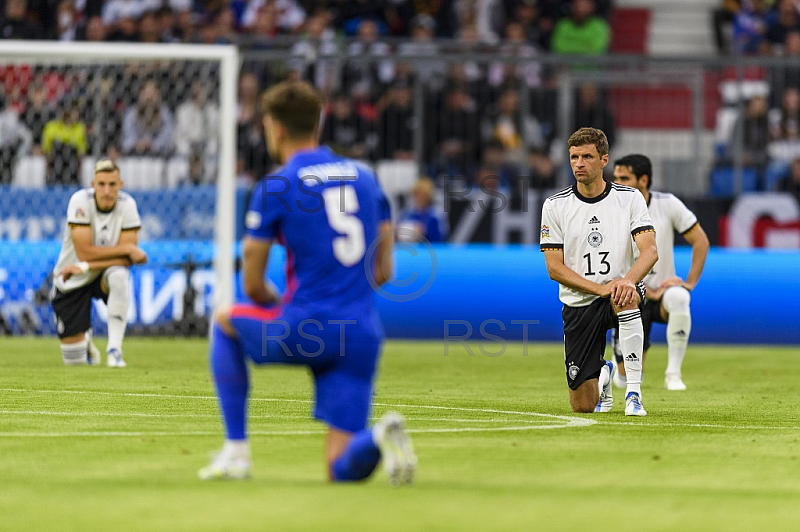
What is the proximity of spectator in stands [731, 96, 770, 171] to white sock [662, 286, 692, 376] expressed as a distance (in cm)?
742

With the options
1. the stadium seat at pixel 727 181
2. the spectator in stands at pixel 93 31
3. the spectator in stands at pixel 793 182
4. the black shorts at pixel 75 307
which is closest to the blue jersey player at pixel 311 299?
the black shorts at pixel 75 307

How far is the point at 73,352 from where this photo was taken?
14.0 m

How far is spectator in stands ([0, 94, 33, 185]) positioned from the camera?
18.3 m

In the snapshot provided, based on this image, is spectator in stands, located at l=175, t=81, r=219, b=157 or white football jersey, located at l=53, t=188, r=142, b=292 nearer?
white football jersey, located at l=53, t=188, r=142, b=292

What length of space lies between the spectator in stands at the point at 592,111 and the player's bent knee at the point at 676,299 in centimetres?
714

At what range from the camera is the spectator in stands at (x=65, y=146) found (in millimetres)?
18078

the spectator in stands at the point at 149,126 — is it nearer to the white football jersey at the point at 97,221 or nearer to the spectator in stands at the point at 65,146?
the spectator in stands at the point at 65,146

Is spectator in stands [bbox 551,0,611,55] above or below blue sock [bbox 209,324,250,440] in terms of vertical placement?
above

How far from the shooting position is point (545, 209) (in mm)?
10406

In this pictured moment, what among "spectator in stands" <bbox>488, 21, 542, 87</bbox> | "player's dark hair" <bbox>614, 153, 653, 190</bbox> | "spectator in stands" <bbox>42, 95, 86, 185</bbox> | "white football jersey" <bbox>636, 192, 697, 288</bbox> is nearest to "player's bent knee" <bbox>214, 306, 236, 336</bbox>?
"player's dark hair" <bbox>614, 153, 653, 190</bbox>

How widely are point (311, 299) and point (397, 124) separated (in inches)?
515

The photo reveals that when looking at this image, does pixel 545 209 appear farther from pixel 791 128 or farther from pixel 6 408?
pixel 791 128

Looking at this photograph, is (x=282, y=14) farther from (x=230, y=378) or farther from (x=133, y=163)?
(x=230, y=378)

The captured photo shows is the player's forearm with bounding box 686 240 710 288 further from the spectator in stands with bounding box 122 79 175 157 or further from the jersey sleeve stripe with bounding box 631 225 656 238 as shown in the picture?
the spectator in stands with bounding box 122 79 175 157
